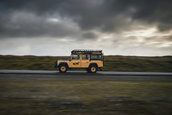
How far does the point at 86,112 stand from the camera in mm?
4395

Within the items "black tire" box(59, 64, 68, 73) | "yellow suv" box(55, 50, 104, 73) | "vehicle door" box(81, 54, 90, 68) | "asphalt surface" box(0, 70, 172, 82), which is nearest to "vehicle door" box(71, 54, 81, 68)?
"yellow suv" box(55, 50, 104, 73)

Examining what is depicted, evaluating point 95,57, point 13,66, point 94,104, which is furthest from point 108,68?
point 94,104

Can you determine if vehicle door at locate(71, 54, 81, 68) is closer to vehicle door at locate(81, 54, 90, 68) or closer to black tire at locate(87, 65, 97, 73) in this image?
vehicle door at locate(81, 54, 90, 68)

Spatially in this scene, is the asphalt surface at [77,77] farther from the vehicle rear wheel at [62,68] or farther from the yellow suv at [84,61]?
the yellow suv at [84,61]

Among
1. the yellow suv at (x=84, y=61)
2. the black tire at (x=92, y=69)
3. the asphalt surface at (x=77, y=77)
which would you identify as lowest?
the asphalt surface at (x=77, y=77)

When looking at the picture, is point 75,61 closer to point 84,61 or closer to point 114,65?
point 84,61

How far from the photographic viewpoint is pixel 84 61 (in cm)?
1950

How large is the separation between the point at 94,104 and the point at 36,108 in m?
1.95

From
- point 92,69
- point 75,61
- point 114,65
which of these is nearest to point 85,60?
point 75,61

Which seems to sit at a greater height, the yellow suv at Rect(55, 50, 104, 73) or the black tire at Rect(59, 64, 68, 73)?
the yellow suv at Rect(55, 50, 104, 73)

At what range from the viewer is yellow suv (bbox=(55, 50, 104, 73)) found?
63.4 feet

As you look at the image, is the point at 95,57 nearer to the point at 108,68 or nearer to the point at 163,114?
the point at 108,68

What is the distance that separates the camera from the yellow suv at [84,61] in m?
19.3

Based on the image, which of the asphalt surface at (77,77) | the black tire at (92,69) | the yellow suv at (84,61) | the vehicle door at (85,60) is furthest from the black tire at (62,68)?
the black tire at (92,69)
